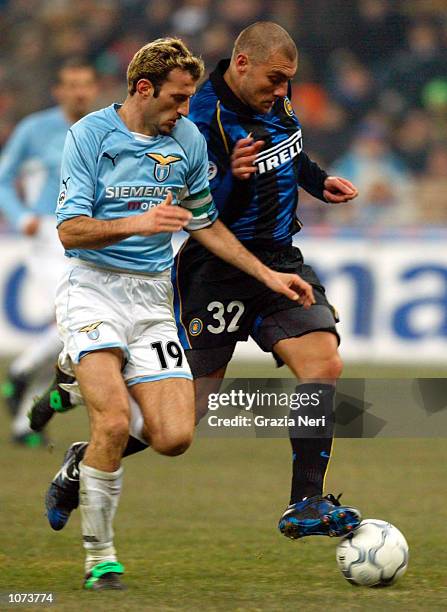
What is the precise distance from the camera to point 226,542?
5.87 meters

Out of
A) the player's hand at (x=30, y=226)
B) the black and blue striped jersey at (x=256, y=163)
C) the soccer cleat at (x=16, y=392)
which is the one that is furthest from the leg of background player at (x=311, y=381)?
the soccer cleat at (x=16, y=392)

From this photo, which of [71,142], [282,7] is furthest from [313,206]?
[71,142]

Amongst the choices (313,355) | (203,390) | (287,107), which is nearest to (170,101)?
(287,107)

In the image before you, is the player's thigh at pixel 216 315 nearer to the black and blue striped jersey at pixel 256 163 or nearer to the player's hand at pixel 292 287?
the black and blue striped jersey at pixel 256 163

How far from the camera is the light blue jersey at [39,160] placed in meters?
8.89

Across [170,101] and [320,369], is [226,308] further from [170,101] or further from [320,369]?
[170,101]

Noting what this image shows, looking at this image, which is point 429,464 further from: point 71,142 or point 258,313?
point 71,142

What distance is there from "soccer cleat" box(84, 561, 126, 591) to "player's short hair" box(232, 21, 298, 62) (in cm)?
218

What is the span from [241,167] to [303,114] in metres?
10.1

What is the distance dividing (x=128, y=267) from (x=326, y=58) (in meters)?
11.1

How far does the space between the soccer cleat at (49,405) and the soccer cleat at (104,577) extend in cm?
123

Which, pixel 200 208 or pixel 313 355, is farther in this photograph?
pixel 313 355

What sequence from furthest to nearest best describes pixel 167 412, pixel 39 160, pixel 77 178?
pixel 39 160 → pixel 167 412 → pixel 77 178

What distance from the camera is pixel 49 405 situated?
20.3 feet
